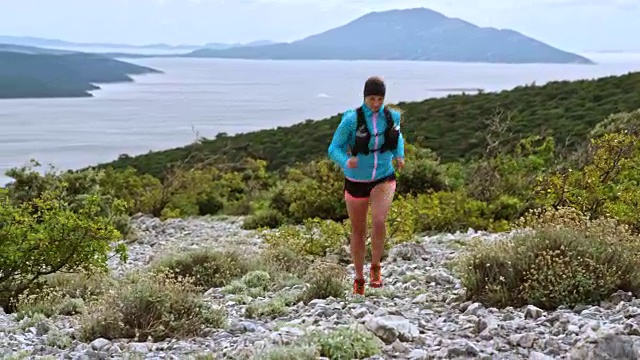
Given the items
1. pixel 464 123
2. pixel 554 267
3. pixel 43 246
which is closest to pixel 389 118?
pixel 554 267

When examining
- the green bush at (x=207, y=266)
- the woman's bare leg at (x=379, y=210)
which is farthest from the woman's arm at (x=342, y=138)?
the green bush at (x=207, y=266)

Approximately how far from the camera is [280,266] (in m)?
9.03

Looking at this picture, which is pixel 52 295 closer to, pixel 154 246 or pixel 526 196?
pixel 154 246

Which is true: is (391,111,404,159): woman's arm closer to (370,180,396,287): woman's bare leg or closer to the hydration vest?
the hydration vest

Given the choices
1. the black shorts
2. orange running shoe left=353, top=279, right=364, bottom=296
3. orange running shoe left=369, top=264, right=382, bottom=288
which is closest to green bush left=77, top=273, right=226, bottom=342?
orange running shoe left=353, top=279, right=364, bottom=296

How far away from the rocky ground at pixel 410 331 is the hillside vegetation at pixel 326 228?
257 millimetres

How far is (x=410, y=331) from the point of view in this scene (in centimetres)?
529

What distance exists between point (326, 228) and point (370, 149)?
428cm

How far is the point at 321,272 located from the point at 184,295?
1.26m

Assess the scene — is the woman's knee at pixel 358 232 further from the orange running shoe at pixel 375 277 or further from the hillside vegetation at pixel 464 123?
the hillside vegetation at pixel 464 123

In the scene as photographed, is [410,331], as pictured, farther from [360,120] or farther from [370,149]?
[360,120]

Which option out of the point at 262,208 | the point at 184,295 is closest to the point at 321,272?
the point at 184,295

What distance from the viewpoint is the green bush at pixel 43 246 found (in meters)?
8.14

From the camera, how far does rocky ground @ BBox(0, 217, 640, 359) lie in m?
4.82
